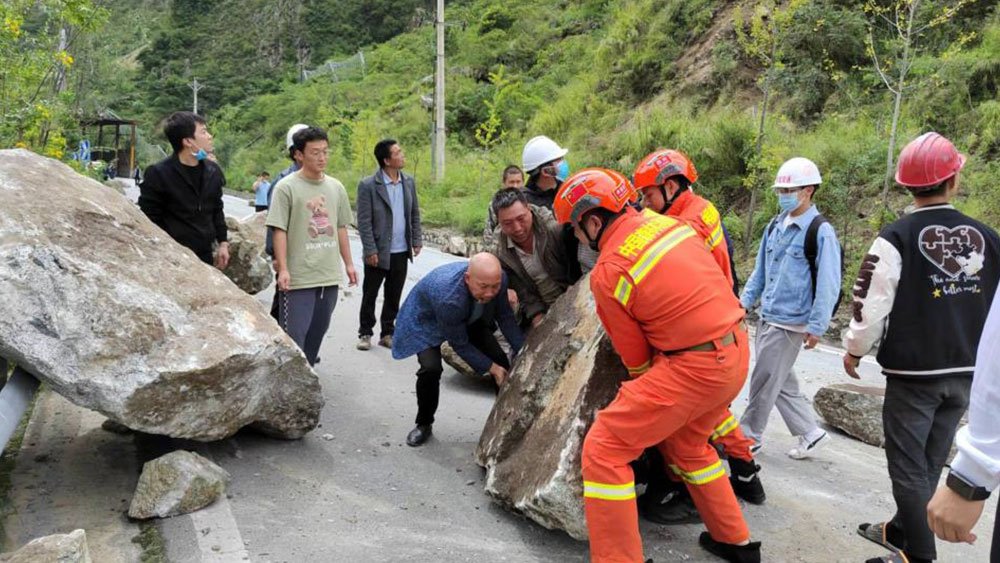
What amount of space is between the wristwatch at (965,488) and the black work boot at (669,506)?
209 centimetres

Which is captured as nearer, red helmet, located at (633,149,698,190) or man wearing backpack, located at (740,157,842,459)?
red helmet, located at (633,149,698,190)

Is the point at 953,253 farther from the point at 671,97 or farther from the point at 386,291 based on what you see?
the point at 671,97

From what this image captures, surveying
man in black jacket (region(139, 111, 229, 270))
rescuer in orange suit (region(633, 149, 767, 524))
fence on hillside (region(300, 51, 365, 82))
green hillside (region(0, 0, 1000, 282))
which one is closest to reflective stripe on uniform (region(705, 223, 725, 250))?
rescuer in orange suit (region(633, 149, 767, 524))

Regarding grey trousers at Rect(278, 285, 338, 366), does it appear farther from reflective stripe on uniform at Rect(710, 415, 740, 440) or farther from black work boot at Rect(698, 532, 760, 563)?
black work boot at Rect(698, 532, 760, 563)

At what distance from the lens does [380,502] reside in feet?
13.0

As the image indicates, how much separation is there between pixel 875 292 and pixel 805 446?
179 centimetres

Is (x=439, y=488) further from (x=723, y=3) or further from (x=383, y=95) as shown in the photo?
(x=383, y=95)

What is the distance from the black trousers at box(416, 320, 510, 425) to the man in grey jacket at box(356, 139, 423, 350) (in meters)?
2.25

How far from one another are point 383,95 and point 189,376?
35.1 meters

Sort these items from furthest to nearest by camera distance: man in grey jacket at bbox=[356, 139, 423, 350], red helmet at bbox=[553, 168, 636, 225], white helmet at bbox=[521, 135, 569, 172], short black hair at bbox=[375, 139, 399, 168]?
man in grey jacket at bbox=[356, 139, 423, 350], short black hair at bbox=[375, 139, 399, 168], white helmet at bbox=[521, 135, 569, 172], red helmet at bbox=[553, 168, 636, 225]

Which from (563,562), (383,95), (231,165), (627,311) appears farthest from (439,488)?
(231,165)

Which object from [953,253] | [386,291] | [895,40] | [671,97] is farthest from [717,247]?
[671,97]

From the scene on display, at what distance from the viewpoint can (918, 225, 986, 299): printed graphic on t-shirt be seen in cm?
312

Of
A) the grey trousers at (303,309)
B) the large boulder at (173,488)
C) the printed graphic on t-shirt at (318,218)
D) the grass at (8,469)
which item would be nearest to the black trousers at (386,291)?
the grey trousers at (303,309)
